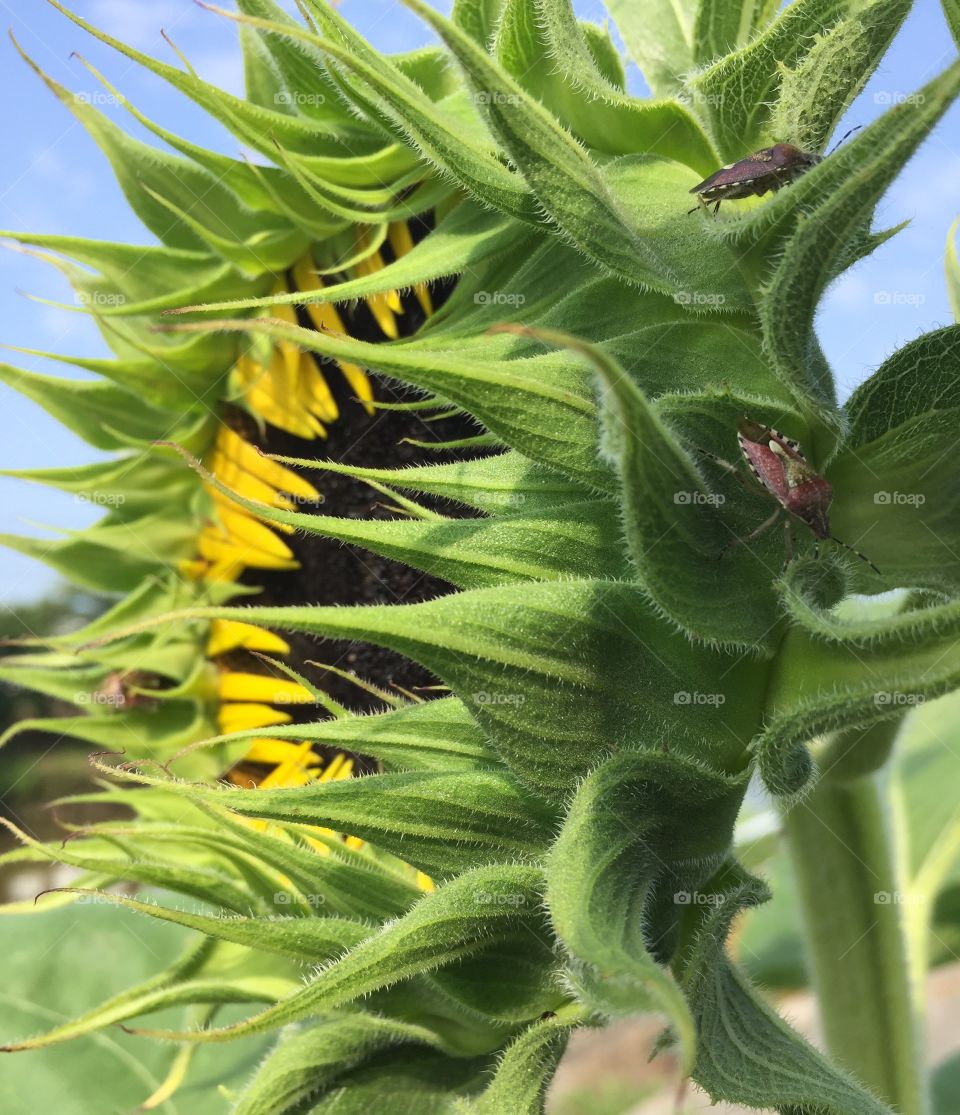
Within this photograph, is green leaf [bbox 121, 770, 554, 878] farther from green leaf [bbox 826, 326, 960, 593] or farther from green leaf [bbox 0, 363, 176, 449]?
green leaf [bbox 0, 363, 176, 449]

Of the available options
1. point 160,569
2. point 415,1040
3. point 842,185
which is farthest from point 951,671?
point 160,569

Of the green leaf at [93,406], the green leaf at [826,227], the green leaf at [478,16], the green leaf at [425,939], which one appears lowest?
the green leaf at [425,939]

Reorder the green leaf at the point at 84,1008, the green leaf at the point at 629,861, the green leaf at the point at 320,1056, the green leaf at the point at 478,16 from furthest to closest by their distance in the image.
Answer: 1. the green leaf at the point at 84,1008
2. the green leaf at the point at 478,16
3. the green leaf at the point at 320,1056
4. the green leaf at the point at 629,861

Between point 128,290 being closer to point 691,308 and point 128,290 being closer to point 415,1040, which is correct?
point 691,308

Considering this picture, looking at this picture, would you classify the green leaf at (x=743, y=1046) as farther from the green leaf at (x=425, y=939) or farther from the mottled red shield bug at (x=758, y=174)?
the mottled red shield bug at (x=758, y=174)

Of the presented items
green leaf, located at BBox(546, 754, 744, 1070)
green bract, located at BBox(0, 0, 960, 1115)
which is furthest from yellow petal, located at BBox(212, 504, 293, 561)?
green leaf, located at BBox(546, 754, 744, 1070)

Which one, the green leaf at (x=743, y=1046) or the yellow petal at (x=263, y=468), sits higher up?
the yellow petal at (x=263, y=468)

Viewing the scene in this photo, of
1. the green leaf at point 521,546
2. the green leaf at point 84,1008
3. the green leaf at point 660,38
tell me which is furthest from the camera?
the green leaf at point 84,1008

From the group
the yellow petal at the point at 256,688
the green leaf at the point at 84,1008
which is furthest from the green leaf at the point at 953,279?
the green leaf at the point at 84,1008

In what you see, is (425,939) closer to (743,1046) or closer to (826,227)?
(743,1046)
